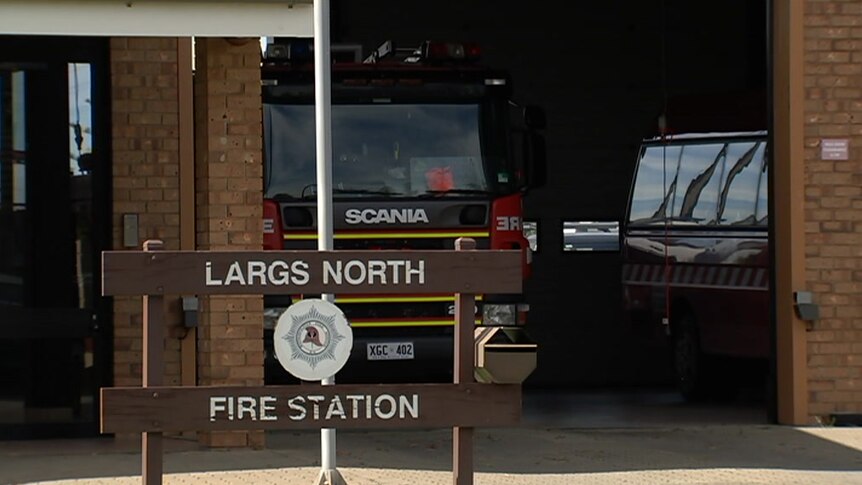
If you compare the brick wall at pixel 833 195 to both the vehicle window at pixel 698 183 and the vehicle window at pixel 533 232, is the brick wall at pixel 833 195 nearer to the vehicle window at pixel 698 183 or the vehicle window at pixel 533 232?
the vehicle window at pixel 698 183

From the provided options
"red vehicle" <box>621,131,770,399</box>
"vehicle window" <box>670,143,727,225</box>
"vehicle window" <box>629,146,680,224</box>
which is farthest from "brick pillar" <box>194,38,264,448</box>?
"vehicle window" <box>629,146,680,224</box>

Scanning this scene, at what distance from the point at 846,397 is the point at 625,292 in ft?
15.5

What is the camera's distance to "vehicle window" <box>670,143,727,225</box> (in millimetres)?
15594

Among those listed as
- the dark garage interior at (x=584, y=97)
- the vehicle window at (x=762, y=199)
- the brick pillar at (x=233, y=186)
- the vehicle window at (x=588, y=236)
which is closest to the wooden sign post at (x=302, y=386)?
the brick pillar at (x=233, y=186)

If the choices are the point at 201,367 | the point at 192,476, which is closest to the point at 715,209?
the point at 201,367

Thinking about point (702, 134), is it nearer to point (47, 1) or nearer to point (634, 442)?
point (634, 442)

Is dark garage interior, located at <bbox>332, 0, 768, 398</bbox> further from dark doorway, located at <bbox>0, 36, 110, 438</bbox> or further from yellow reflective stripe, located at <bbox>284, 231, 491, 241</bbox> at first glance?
dark doorway, located at <bbox>0, 36, 110, 438</bbox>

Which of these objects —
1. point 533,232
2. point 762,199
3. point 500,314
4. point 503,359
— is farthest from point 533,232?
point 503,359

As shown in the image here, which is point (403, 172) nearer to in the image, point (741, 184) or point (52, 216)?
point (52, 216)

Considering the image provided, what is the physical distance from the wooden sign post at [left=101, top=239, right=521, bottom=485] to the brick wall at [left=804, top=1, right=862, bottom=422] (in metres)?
5.32

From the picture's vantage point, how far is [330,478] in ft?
30.6

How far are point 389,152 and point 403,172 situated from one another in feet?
0.69

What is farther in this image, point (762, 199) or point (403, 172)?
point (762, 199)

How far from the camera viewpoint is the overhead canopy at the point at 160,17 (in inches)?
371
